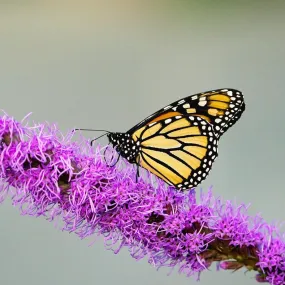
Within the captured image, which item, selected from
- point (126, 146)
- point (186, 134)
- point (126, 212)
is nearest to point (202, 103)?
point (186, 134)

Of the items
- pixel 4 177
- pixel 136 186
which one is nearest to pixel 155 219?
pixel 136 186

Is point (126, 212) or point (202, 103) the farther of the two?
point (202, 103)

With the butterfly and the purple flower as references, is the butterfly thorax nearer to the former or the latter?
the butterfly

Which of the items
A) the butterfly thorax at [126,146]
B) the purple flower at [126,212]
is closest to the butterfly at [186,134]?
the butterfly thorax at [126,146]

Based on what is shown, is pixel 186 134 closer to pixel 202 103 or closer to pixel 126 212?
pixel 202 103

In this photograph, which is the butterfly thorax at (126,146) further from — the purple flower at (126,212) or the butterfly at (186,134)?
the purple flower at (126,212)

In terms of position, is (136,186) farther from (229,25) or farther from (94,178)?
(229,25)

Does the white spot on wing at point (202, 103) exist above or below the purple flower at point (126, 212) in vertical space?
above
